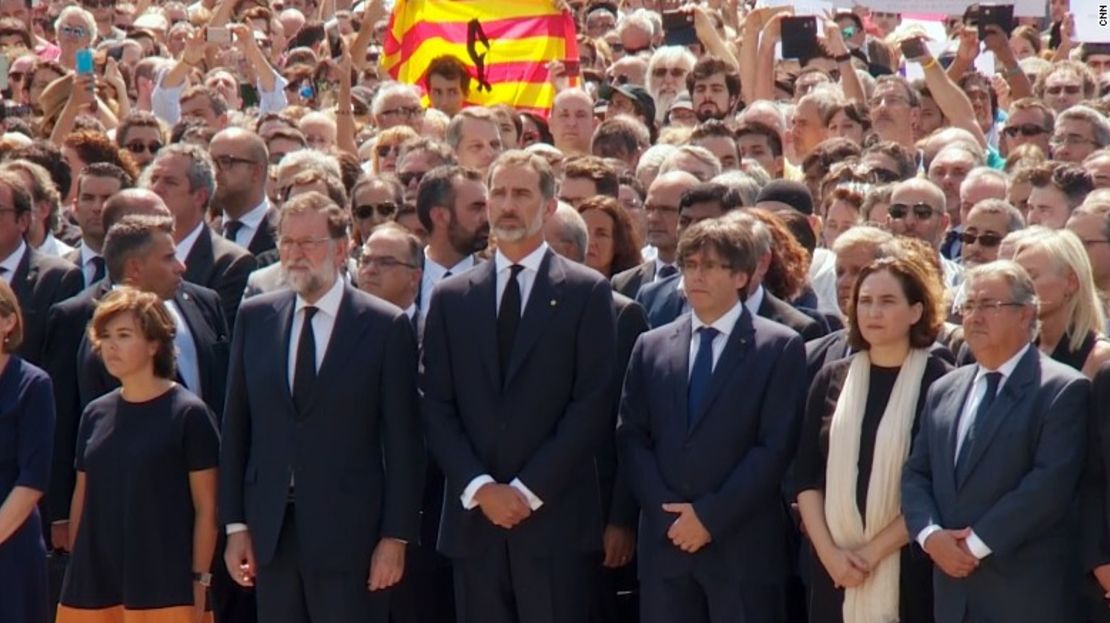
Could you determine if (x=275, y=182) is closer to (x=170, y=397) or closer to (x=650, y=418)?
(x=170, y=397)

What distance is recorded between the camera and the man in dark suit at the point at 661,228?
10156 mm

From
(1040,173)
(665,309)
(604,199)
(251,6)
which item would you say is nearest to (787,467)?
(665,309)

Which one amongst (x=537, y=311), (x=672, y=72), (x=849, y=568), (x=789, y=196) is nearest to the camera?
(x=849, y=568)

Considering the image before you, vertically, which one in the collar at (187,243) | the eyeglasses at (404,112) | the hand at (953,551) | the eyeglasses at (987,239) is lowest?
the hand at (953,551)

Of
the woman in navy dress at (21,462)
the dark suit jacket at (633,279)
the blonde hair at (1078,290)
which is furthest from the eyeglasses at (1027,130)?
the woman in navy dress at (21,462)

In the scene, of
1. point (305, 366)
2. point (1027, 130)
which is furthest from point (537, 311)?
point (1027, 130)

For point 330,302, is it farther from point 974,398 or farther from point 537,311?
point 974,398

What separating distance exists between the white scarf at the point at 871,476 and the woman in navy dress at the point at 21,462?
3.30 meters

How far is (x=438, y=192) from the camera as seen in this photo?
10.2 meters

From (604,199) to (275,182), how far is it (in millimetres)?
2403

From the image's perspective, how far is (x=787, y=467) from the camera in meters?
8.69

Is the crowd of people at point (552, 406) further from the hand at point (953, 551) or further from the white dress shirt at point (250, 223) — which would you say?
the white dress shirt at point (250, 223)

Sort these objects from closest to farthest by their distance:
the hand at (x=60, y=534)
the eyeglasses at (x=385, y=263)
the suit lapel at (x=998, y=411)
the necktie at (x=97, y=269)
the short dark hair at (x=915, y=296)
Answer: the suit lapel at (x=998, y=411) < the short dark hair at (x=915, y=296) < the eyeglasses at (x=385, y=263) < the hand at (x=60, y=534) < the necktie at (x=97, y=269)

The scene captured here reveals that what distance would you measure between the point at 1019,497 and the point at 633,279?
2.70 metres
